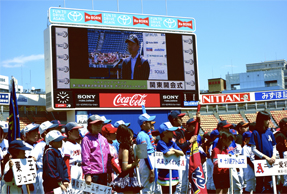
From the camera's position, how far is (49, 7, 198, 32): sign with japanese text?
27.6 m

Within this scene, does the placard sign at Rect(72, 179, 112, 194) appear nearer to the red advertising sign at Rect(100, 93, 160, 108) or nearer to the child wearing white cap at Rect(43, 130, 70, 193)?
the child wearing white cap at Rect(43, 130, 70, 193)

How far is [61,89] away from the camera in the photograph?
25688mm

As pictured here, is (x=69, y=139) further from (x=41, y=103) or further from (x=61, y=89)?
(x=41, y=103)

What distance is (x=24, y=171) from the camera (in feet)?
22.1

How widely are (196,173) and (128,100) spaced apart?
19545 millimetres

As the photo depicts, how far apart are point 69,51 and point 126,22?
18.1 feet

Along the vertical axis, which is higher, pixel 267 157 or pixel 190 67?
pixel 190 67

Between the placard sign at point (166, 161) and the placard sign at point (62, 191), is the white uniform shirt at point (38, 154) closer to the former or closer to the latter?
the placard sign at point (62, 191)

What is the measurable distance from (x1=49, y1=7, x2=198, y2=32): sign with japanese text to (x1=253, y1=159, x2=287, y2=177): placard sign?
845 inches

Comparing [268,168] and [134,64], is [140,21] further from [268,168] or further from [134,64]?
[268,168]

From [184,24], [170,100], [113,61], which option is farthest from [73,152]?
[184,24]

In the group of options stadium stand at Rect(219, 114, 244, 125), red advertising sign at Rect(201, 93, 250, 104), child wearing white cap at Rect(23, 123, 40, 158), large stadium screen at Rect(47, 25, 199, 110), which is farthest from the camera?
red advertising sign at Rect(201, 93, 250, 104)

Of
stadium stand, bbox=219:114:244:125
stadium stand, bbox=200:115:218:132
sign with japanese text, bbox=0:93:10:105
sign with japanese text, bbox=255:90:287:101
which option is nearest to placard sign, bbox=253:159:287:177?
sign with japanese text, bbox=0:93:10:105

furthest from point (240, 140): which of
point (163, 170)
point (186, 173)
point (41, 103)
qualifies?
point (41, 103)
